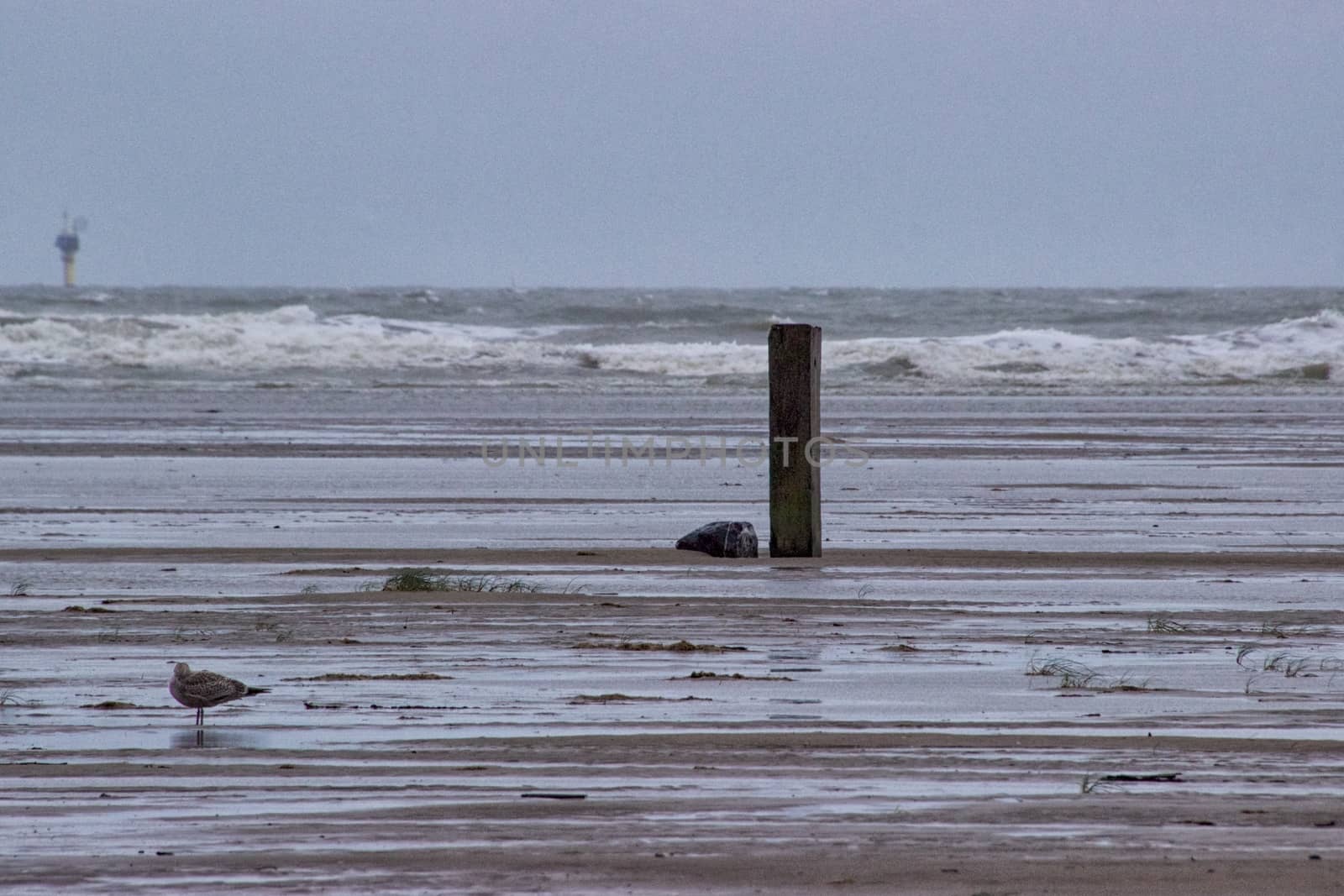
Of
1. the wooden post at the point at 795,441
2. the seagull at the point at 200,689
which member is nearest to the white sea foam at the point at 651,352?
the wooden post at the point at 795,441

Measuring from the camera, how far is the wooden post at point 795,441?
1134 cm

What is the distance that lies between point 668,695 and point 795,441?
4679 millimetres

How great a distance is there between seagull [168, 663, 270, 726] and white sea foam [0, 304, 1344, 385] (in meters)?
34.6

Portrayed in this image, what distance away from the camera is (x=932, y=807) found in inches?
198

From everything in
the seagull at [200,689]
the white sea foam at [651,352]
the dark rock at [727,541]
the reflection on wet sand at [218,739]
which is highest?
the seagull at [200,689]

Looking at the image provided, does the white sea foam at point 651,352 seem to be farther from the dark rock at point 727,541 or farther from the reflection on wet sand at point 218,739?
the reflection on wet sand at point 218,739

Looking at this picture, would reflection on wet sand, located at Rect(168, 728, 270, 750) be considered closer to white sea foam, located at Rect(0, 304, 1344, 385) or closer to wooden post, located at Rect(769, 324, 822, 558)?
wooden post, located at Rect(769, 324, 822, 558)

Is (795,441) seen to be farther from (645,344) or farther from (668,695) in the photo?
(645,344)

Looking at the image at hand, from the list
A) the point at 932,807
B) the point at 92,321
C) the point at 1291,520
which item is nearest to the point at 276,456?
the point at 1291,520

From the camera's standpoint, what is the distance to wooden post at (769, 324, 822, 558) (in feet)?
37.2

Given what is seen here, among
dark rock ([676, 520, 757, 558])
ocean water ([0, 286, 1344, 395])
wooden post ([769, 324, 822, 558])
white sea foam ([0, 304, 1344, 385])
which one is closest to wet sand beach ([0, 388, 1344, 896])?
dark rock ([676, 520, 757, 558])

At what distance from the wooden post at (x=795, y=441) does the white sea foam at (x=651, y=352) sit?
29.1 m

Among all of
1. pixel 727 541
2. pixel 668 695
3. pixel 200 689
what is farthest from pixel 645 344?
pixel 200 689

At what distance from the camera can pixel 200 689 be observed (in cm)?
621
